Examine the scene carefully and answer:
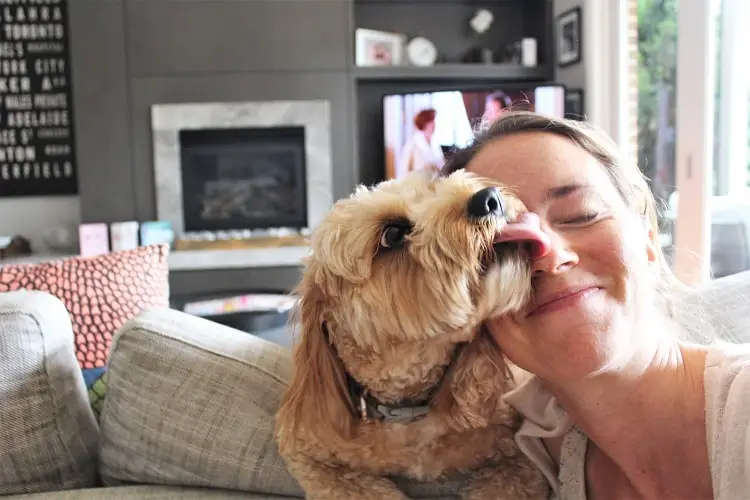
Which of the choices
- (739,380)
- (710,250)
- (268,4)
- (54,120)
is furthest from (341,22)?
(739,380)

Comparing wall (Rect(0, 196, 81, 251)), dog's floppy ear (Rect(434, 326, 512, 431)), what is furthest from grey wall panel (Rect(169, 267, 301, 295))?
dog's floppy ear (Rect(434, 326, 512, 431))

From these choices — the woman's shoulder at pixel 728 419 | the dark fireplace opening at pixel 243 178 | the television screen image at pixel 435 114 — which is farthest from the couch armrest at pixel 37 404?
the dark fireplace opening at pixel 243 178

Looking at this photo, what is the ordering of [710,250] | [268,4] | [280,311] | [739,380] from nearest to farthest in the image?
[739,380], [710,250], [280,311], [268,4]

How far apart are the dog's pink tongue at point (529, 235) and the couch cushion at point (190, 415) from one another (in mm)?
423

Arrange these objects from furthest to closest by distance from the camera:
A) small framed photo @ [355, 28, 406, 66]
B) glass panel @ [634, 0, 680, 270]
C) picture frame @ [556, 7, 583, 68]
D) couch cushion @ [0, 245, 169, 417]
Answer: small framed photo @ [355, 28, 406, 66] < picture frame @ [556, 7, 583, 68] < glass panel @ [634, 0, 680, 270] < couch cushion @ [0, 245, 169, 417]

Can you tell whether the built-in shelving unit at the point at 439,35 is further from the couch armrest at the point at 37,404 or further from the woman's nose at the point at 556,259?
the woman's nose at the point at 556,259

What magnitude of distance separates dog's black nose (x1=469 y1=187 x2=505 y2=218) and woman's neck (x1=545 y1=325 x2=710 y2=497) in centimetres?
27

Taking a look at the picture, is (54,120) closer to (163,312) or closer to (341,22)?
(341,22)

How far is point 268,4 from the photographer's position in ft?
15.1

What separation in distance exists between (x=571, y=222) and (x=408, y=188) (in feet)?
0.95

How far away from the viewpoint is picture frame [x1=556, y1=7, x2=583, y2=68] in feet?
14.5

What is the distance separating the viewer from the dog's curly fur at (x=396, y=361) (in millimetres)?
1032

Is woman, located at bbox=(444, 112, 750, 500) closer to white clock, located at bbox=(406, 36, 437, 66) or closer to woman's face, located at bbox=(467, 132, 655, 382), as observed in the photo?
woman's face, located at bbox=(467, 132, 655, 382)

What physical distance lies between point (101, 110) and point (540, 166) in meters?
4.18
